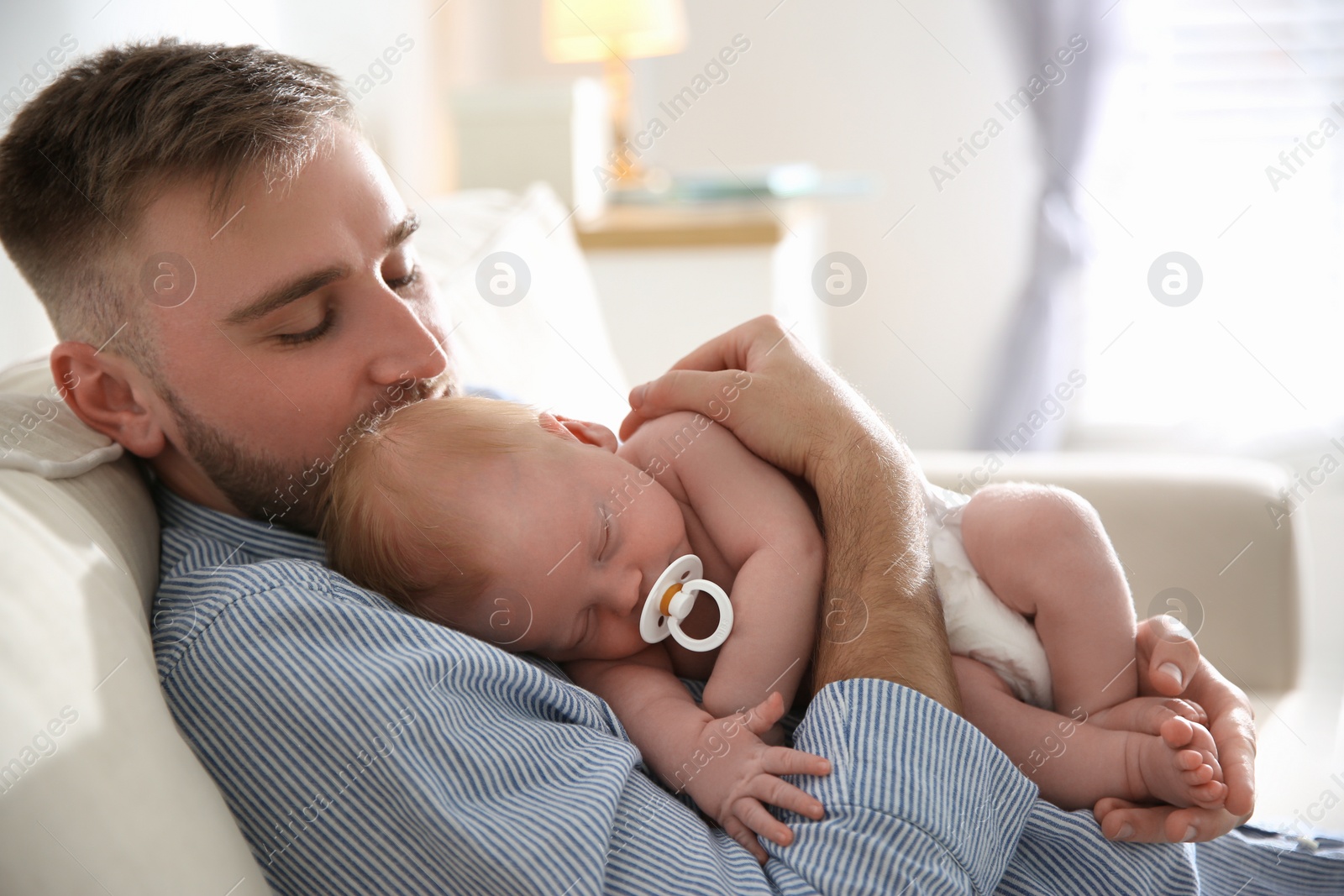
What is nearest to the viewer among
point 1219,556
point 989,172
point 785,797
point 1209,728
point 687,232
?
point 785,797

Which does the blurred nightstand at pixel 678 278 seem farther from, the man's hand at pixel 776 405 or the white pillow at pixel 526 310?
the man's hand at pixel 776 405

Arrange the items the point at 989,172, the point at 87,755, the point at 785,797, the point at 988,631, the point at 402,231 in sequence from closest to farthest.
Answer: the point at 87,755, the point at 785,797, the point at 988,631, the point at 402,231, the point at 989,172

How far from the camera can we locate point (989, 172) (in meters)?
3.69

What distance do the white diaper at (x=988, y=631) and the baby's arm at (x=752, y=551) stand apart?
146 mm

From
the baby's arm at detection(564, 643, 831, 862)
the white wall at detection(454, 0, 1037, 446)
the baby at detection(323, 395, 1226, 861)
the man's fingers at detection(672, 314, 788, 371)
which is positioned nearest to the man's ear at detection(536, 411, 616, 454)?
the baby at detection(323, 395, 1226, 861)

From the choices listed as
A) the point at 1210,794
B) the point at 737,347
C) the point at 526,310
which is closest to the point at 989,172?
the point at 526,310

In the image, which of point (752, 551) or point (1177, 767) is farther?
point (752, 551)

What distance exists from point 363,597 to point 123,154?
499 millimetres

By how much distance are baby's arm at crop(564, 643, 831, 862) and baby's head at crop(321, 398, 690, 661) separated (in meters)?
0.07

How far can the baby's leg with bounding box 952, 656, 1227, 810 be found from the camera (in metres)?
0.83

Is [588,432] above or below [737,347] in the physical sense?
below

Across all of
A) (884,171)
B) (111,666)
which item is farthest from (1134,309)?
(111,666)

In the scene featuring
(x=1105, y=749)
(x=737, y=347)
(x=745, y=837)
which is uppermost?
(x=737, y=347)

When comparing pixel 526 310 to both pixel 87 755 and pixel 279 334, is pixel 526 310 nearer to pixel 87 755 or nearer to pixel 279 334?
pixel 279 334
